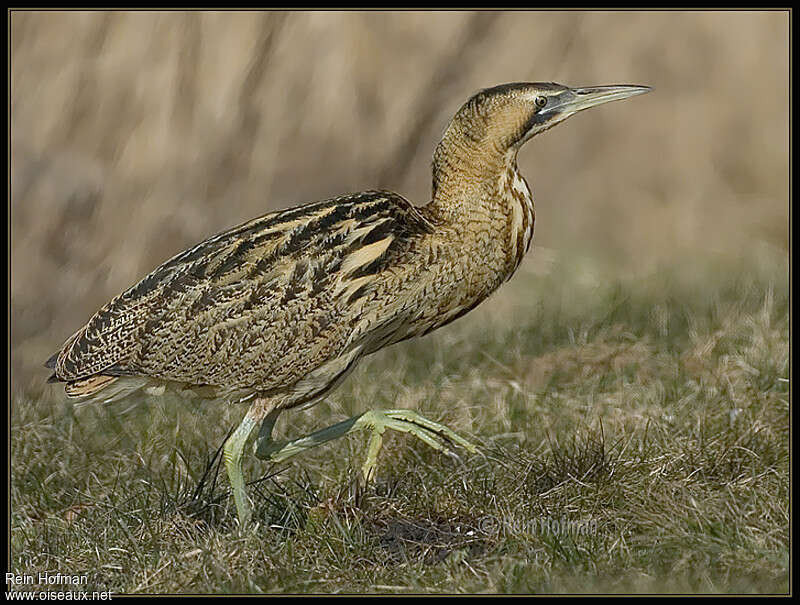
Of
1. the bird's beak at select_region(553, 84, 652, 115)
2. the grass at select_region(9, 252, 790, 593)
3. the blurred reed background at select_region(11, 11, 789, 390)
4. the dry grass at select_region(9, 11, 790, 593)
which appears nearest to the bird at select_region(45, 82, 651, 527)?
the bird's beak at select_region(553, 84, 652, 115)

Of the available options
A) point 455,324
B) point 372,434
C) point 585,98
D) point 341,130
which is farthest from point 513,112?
point 341,130

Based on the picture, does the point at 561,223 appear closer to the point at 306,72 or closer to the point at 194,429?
the point at 306,72

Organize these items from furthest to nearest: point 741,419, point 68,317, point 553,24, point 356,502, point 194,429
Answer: point 553,24 → point 68,317 → point 194,429 → point 741,419 → point 356,502

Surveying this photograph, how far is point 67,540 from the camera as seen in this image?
4.54 metres

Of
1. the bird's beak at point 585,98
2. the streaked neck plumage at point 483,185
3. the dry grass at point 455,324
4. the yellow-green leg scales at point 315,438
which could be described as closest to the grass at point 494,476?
the dry grass at point 455,324

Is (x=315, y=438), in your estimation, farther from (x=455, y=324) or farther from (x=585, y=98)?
(x=455, y=324)

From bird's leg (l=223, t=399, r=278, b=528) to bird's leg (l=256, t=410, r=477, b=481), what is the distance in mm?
66

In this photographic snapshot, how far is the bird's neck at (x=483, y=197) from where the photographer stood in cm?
421

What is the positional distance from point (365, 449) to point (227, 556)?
1.15 m

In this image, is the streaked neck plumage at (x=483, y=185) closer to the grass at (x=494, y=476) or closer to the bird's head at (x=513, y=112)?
the bird's head at (x=513, y=112)

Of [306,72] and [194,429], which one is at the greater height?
[306,72]

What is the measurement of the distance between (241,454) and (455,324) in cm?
290

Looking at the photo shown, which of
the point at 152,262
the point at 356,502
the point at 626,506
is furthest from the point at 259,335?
the point at 152,262

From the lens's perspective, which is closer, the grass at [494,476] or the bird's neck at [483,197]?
the grass at [494,476]
